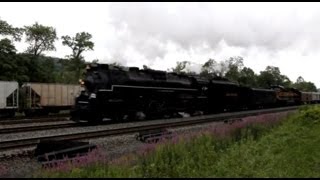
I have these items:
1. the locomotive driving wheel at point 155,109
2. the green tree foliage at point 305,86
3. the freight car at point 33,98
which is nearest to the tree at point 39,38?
the freight car at point 33,98

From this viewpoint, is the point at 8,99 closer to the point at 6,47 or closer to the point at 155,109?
the point at 155,109

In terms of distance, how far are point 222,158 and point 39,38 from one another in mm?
79271

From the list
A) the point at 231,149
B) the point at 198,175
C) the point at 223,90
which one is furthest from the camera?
the point at 223,90

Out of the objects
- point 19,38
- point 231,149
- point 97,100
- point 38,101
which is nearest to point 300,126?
point 231,149

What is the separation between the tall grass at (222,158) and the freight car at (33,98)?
24971mm

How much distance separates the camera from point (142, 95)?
26703 mm

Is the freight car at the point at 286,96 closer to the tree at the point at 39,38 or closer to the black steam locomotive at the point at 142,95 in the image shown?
the black steam locomotive at the point at 142,95

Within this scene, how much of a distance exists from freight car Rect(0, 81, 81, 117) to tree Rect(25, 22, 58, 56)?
1698 inches

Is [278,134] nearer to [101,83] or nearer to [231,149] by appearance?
[231,149]

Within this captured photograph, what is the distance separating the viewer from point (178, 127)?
2166 cm

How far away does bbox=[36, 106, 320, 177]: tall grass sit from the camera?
323 inches

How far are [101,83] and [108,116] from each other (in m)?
2.02

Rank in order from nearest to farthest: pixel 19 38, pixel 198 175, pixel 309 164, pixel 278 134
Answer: pixel 198 175, pixel 309 164, pixel 278 134, pixel 19 38

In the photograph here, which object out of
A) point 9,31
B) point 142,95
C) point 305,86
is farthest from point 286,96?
point 305,86
